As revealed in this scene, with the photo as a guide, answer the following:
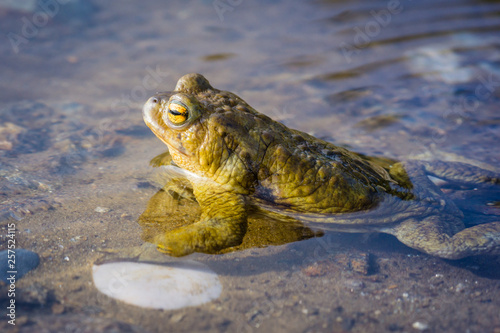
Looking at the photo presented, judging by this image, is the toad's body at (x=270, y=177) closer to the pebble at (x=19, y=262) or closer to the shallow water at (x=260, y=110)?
the shallow water at (x=260, y=110)

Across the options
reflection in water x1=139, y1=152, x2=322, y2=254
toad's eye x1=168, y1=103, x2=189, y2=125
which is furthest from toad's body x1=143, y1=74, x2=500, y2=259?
reflection in water x1=139, y1=152, x2=322, y2=254

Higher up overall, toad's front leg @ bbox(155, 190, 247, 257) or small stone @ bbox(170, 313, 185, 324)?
toad's front leg @ bbox(155, 190, 247, 257)

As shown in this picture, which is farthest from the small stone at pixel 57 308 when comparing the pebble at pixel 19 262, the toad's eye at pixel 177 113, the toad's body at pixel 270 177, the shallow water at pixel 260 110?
the toad's eye at pixel 177 113

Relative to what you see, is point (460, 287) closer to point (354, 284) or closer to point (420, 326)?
point (420, 326)

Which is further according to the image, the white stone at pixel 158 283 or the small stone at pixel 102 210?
the small stone at pixel 102 210

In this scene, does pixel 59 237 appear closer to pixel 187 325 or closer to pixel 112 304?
pixel 112 304

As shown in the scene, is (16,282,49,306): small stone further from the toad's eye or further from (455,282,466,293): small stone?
(455,282,466,293): small stone

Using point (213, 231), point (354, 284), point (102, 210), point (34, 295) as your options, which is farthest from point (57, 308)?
point (354, 284)
